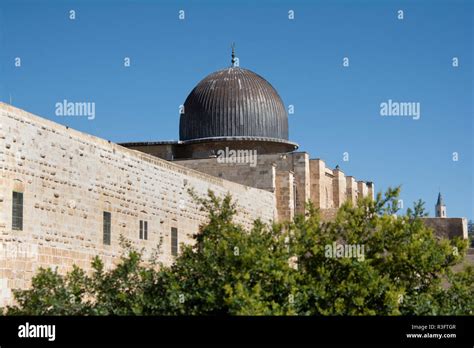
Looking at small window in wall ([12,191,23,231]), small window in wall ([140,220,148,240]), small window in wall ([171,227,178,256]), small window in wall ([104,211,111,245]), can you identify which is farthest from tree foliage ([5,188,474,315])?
small window in wall ([171,227,178,256])

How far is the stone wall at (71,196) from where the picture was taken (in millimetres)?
13266

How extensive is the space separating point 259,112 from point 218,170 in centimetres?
411

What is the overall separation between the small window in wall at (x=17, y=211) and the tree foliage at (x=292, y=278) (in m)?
2.11

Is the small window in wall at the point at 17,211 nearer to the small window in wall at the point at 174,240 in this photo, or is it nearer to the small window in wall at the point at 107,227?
the small window in wall at the point at 107,227

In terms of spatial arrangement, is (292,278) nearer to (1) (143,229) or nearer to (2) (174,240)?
(1) (143,229)

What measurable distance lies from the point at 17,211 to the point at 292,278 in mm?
5026

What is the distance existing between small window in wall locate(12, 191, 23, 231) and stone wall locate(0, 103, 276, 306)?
8 cm

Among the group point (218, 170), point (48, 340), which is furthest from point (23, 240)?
point (218, 170)

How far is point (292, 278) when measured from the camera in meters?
10.9

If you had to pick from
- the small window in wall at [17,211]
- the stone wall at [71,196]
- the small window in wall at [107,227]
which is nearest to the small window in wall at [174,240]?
the stone wall at [71,196]

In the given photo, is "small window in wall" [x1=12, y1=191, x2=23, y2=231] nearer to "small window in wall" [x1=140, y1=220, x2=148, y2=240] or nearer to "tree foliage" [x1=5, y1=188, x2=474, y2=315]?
"tree foliage" [x1=5, y1=188, x2=474, y2=315]

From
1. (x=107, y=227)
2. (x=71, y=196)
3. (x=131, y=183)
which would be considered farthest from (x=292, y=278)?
(x=131, y=183)

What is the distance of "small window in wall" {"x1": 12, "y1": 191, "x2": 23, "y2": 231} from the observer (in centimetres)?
1334

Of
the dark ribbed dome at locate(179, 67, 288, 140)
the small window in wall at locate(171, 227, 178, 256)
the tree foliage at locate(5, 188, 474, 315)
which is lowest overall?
the tree foliage at locate(5, 188, 474, 315)
